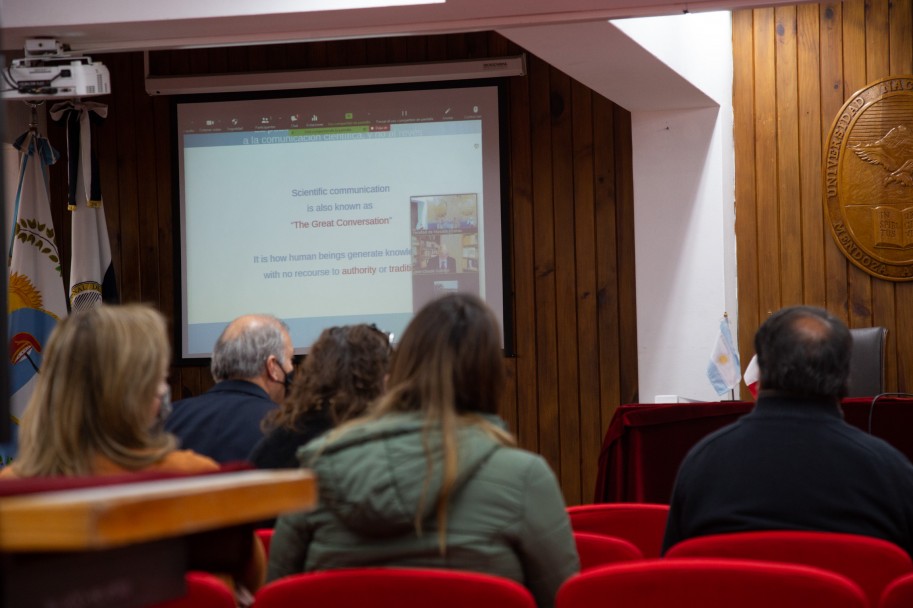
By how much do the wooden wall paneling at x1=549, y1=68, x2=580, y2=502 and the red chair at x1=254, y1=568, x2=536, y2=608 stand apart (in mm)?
4610

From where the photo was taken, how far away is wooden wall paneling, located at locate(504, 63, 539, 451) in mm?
6238

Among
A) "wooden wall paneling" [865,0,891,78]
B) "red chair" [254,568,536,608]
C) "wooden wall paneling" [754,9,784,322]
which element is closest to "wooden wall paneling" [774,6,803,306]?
"wooden wall paneling" [754,9,784,322]

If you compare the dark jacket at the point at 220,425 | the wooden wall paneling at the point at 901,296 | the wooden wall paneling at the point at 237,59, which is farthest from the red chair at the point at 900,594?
the wooden wall paneling at the point at 237,59

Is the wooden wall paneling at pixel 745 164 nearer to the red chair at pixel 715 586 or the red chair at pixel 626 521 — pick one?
the red chair at pixel 626 521

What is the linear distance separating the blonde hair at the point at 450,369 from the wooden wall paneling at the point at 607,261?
4.26 metres

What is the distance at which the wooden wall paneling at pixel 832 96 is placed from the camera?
578 cm

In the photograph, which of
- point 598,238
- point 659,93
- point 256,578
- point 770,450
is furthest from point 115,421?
point 598,238

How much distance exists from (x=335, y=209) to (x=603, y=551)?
445 cm

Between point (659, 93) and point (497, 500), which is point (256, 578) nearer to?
point (497, 500)

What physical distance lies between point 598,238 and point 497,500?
14.7 feet

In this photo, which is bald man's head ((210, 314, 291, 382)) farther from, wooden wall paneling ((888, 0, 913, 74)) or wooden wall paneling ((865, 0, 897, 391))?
wooden wall paneling ((888, 0, 913, 74))

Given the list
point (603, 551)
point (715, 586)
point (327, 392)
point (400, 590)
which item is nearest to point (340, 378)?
point (327, 392)

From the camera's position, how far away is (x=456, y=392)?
1.93m

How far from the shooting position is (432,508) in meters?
1.80
